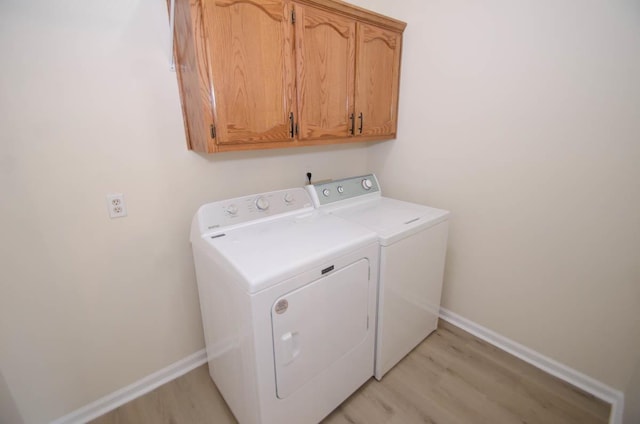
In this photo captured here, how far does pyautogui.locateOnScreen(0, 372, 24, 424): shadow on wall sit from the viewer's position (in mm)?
1170

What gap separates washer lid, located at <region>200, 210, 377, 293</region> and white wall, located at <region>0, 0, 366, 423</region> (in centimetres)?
45

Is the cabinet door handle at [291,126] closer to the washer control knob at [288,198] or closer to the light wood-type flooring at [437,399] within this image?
the washer control knob at [288,198]

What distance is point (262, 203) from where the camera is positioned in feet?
5.21

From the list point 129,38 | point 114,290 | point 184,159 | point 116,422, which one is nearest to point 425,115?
point 184,159

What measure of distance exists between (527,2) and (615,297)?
1.58 m

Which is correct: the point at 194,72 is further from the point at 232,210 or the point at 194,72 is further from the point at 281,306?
the point at 281,306

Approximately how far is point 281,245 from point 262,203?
0.41 meters

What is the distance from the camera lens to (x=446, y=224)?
5.92ft

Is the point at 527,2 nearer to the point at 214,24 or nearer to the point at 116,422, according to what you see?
the point at 214,24

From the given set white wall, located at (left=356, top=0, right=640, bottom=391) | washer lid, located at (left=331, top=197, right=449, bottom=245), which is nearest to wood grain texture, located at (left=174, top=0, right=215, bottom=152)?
washer lid, located at (left=331, top=197, right=449, bottom=245)

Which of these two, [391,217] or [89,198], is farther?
[391,217]

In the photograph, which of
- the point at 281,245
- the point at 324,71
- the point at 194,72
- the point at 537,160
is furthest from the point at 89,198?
the point at 537,160

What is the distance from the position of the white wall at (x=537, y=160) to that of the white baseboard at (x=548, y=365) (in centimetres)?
4

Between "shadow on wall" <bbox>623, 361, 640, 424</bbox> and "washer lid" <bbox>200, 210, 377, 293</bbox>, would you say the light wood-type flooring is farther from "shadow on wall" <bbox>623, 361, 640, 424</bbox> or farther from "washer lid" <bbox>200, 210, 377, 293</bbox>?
"washer lid" <bbox>200, 210, 377, 293</bbox>
